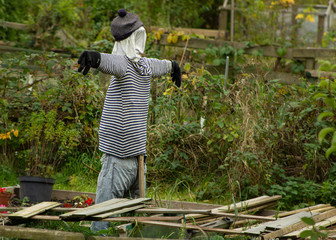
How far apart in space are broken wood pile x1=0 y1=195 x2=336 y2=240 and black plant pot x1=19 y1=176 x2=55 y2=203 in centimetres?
145

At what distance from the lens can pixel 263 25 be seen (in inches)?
457

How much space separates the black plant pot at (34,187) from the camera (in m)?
5.76

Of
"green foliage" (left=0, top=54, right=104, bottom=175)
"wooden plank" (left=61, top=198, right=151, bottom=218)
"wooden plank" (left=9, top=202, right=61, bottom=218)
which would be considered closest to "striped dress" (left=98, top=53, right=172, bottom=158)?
"wooden plank" (left=61, top=198, right=151, bottom=218)

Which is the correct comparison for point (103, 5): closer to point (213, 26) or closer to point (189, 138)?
point (213, 26)

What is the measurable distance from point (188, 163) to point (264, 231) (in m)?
2.74

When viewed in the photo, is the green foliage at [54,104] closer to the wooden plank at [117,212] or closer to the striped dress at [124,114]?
the striped dress at [124,114]

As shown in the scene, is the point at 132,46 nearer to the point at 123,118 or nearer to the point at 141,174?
the point at 123,118

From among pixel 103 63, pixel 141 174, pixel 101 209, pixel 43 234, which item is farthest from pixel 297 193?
pixel 43 234

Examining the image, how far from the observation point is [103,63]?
410cm

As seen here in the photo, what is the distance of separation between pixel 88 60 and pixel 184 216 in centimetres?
143

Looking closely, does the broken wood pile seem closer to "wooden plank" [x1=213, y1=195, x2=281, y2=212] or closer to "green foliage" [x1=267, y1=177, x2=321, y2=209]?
"wooden plank" [x1=213, y1=195, x2=281, y2=212]

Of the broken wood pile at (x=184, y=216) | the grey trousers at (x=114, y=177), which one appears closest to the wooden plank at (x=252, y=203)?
the broken wood pile at (x=184, y=216)

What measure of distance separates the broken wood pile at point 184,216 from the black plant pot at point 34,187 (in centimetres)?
145

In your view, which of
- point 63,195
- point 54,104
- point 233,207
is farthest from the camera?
point 54,104
